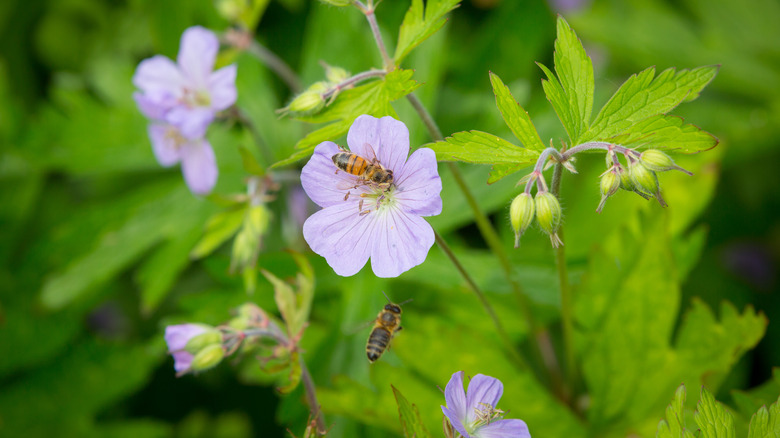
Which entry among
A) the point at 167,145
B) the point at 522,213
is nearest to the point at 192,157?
the point at 167,145

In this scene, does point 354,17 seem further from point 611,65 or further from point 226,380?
point 226,380

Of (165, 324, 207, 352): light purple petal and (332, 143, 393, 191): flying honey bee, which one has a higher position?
(332, 143, 393, 191): flying honey bee

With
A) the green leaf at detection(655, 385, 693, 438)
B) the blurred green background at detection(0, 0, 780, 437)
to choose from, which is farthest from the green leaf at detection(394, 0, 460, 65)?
the green leaf at detection(655, 385, 693, 438)

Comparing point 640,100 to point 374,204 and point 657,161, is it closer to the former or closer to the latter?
point 657,161

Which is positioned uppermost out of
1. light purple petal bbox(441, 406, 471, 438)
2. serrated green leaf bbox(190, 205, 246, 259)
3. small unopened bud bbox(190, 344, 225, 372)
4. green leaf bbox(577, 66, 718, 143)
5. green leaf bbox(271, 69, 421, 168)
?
green leaf bbox(271, 69, 421, 168)

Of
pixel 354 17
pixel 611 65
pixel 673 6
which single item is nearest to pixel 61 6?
pixel 354 17

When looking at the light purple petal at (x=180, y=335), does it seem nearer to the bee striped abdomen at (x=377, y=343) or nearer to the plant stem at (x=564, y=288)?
the bee striped abdomen at (x=377, y=343)

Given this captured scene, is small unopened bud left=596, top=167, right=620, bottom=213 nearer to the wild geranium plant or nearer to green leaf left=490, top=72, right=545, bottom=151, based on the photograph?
the wild geranium plant
